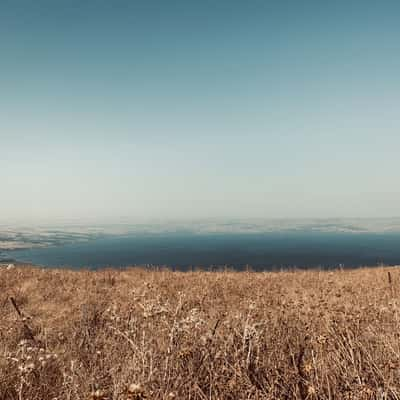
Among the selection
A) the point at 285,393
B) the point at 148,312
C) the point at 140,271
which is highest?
the point at 148,312

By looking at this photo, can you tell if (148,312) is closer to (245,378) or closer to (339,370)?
(245,378)

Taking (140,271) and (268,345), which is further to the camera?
(140,271)

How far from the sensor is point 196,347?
3910 millimetres

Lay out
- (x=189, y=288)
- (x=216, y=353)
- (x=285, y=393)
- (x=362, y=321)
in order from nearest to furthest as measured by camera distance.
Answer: (x=285, y=393)
(x=216, y=353)
(x=362, y=321)
(x=189, y=288)

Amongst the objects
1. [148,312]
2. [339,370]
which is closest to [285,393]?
[339,370]

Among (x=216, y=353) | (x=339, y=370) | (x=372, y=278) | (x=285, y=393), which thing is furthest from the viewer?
(x=372, y=278)

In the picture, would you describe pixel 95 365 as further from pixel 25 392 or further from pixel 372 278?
pixel 372 278

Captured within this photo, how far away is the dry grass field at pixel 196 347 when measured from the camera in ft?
10.1

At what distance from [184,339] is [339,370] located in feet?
6.15

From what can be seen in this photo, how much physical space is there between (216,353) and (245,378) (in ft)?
2.27

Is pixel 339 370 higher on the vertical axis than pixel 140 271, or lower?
higher

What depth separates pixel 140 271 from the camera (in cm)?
1533

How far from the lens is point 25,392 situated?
332 cm

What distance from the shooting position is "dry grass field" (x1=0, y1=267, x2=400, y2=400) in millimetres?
3072
